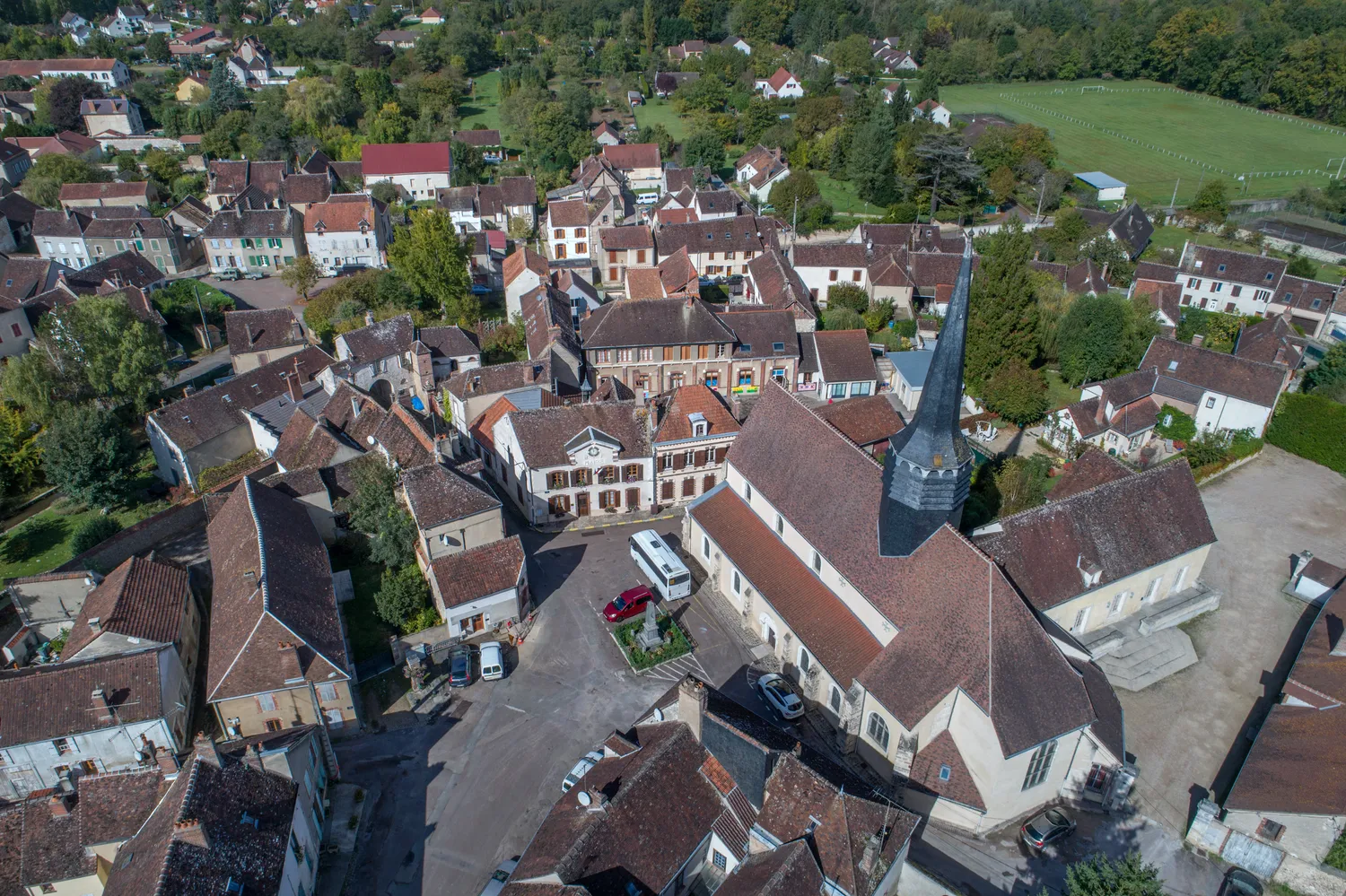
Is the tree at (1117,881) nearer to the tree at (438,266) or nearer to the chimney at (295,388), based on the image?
the chimney at (295,388)

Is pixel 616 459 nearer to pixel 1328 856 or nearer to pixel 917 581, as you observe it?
pixel 917 581

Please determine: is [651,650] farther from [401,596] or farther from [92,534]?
[92,534]

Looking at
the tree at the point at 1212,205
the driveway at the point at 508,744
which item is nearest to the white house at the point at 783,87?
the tree at the point at 1212,205

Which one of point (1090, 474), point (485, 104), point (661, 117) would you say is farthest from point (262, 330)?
point (485, 104)

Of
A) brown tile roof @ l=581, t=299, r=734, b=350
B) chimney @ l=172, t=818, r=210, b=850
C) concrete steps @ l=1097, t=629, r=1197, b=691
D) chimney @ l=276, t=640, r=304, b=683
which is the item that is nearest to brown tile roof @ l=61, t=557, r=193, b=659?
chimney @ l=276, t=640, r=304, b=683

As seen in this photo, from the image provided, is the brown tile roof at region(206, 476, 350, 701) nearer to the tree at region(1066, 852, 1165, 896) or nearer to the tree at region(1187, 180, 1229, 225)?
the tree at region(1066, 852, 1165, 896)

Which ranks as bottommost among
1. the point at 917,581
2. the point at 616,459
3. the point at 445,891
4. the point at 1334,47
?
the point at 445,891

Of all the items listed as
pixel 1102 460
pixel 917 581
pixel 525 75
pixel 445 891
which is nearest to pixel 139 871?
A: pixel 445 891
